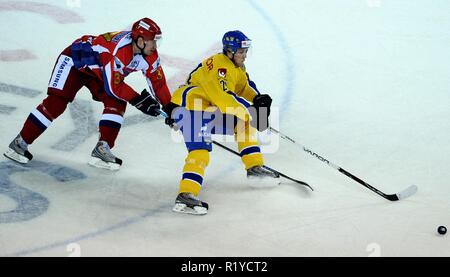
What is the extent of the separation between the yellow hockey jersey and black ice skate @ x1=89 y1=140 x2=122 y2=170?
1.82 feet

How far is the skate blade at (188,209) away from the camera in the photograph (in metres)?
4.90

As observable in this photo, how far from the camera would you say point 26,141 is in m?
5.53

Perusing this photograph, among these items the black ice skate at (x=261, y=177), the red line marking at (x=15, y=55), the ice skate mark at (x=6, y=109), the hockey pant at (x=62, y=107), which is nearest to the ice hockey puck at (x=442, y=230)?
the black ice skate at (x=261, y=177)

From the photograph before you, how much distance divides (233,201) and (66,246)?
1.11m

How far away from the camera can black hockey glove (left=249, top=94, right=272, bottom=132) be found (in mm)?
5281

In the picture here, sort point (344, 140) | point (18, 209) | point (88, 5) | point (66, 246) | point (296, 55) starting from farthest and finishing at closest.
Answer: point (88, 5)
point (296, 55)
point (344, 140)
point (18, 209)
point (66, 246)

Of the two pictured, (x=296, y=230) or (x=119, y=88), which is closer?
(x=296, y=230)

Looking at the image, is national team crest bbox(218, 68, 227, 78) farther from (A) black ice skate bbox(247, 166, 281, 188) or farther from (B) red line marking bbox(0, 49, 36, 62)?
(B) red line marking bbox(0, 49, 36, 62)

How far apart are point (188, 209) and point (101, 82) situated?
118 centimetres

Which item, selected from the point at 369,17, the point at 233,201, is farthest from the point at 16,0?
the point at 233,201

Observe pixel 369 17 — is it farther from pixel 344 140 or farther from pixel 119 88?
pixel 119 88

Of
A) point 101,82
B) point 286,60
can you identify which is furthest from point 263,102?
point 286,60

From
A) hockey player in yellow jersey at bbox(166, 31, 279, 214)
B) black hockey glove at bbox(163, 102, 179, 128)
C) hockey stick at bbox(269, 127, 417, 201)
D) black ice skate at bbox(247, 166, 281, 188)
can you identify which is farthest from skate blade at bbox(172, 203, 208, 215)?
hockey stick at bbox(269, 127, 417, 201)

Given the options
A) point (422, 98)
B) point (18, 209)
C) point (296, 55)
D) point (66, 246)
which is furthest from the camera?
point (296, 55)
